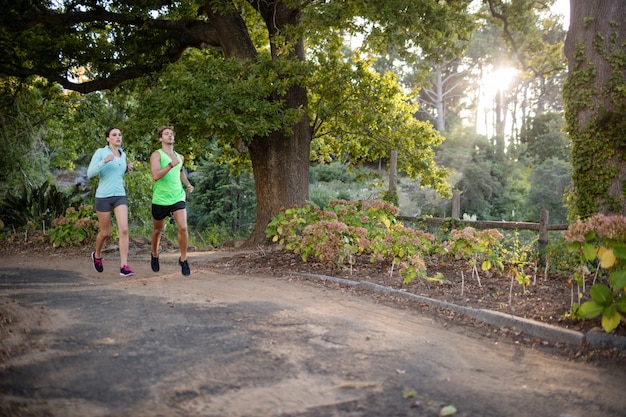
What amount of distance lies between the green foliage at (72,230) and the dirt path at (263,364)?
270 inches

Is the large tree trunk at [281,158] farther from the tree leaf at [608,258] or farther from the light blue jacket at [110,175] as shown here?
the tree leaf at [608,258]

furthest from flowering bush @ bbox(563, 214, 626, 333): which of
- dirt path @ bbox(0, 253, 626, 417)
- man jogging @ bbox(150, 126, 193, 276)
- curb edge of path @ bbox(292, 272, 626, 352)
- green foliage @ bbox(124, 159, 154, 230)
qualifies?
green foliage @ bbox(124, 159, 154, 230)

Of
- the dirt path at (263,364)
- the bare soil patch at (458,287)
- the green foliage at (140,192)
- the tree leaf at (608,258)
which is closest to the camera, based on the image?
the dirt path at (263,364)

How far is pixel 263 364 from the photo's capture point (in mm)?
4086

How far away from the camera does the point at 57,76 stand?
14.2 m

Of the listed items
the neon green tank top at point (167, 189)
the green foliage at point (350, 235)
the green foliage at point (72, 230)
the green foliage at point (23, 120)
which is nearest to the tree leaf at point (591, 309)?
the green foliage at point (350, 235)

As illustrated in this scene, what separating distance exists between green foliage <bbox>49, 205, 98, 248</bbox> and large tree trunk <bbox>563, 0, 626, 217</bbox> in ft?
35.3

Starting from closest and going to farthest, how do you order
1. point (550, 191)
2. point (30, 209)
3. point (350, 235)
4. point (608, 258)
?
point (608, 258) → point (350, 235) → point (30, 209) → point (550, 191)

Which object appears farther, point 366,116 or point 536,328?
point 366,116

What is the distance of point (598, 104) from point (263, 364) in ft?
29.4

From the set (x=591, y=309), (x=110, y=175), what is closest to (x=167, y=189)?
(x=110, y=175)

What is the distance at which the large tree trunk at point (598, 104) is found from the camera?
10.0m

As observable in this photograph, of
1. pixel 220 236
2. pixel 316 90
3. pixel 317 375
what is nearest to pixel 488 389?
pixel 317 375

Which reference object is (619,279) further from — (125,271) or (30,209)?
(30,209)
